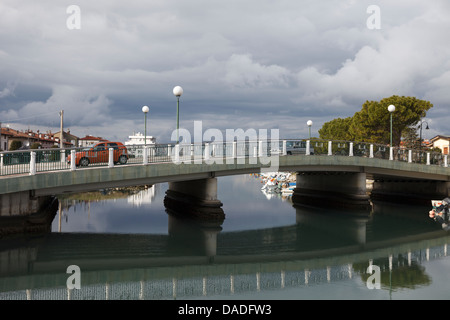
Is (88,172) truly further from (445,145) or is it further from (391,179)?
(445,145)

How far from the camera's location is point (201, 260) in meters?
18.5

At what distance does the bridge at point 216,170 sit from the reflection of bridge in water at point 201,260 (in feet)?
9.97

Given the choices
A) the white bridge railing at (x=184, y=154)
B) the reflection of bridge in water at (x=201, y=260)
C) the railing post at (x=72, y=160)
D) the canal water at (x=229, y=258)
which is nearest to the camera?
the canal water at (x=229, y=258)

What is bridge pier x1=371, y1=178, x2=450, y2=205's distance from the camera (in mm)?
36500

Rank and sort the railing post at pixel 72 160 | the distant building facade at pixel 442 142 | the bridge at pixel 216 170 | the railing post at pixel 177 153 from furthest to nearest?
1. the distant building facade at pixel 442 142
2. the railing post at pixel 177 153
3. the railing post at pixel 72 160
4. the bridge at pixel 216 170

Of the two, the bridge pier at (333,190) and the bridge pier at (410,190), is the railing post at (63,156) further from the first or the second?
the bridge pier at (410,190)

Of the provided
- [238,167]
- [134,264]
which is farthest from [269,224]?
[134,264]

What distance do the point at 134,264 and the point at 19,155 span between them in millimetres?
7726

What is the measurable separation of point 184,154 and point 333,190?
1725cm

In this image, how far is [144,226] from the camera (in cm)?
2717

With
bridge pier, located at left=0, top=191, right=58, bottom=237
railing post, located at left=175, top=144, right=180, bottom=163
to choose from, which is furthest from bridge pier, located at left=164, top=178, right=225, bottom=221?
bridge pier, located at left=0, top=191, right=58, bottom=237

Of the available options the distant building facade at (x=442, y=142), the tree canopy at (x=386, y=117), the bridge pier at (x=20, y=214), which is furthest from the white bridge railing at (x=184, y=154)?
the distant building facade at (x=442, y=142)

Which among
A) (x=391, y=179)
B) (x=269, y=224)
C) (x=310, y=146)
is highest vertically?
(x=310, y=146)

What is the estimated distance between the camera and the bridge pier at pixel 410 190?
36.5 metres
